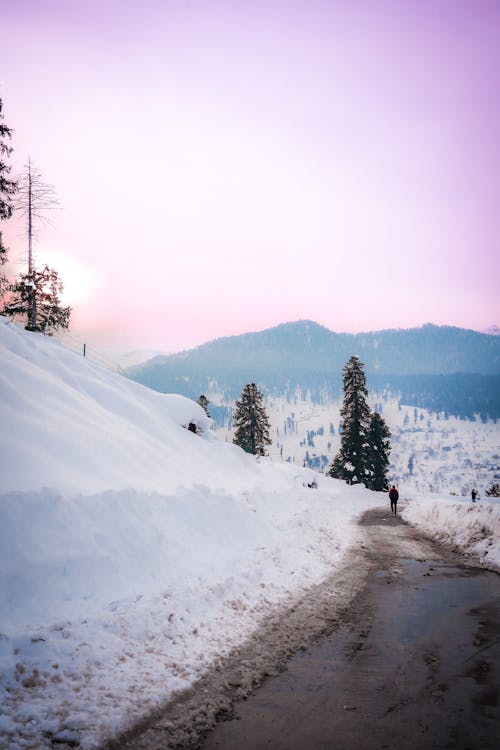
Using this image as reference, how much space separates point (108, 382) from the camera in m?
19.1

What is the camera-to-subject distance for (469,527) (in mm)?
13531

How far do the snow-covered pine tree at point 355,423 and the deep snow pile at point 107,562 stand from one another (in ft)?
100

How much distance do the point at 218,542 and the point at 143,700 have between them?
574 cm

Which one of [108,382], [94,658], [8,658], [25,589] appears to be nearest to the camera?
[8,658]

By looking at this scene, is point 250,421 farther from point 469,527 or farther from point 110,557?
point 110,557

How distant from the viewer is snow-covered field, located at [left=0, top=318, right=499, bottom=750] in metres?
4.42

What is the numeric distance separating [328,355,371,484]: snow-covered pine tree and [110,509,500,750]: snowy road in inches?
1453

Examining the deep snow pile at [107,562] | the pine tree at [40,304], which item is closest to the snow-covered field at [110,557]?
the deep snow pile at [107,562]

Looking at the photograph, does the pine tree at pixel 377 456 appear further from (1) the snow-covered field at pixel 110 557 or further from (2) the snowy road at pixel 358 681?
(2) the snowy road at pixel 358 681

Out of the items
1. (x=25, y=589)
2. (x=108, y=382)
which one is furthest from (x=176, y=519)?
(x=108, y=382)

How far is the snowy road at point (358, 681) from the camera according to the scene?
3.88 m

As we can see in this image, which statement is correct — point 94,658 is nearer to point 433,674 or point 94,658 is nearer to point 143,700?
point 143,700

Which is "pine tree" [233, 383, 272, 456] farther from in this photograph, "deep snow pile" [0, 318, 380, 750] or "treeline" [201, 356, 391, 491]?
"deep snow pile" [0, 318, 380, 750]

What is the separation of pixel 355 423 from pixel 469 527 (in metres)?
31.7
